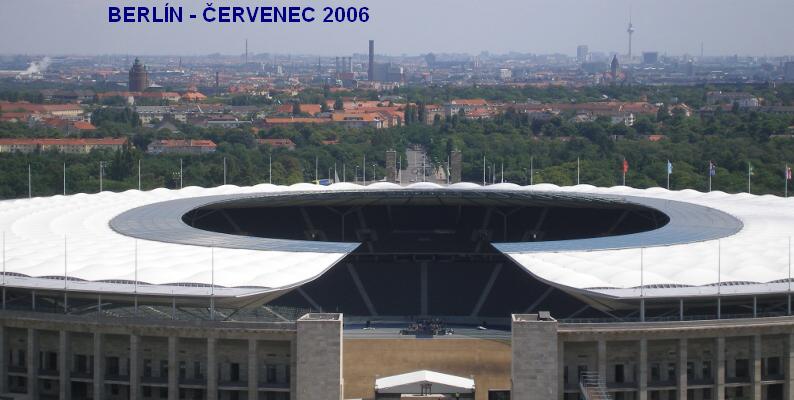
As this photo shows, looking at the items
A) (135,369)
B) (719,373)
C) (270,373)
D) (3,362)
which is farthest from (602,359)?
(3,362)

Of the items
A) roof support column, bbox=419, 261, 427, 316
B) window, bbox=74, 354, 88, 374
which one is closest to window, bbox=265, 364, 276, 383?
window, bbox=74, 354, 88, 374

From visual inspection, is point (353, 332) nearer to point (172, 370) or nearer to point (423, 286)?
point (172, 370)

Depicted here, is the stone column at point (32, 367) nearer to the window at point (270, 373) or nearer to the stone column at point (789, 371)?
the window at point (270, 373)

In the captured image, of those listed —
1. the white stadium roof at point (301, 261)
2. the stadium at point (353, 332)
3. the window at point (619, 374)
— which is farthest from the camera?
the white stadium roof at point (301, 261)

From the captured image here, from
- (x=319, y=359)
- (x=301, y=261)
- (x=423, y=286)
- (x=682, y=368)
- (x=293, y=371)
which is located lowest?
(x=423, y=286)

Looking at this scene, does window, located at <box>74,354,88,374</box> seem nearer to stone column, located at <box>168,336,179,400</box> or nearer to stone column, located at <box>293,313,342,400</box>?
stone column, located at <box>168,336,179,400</box>

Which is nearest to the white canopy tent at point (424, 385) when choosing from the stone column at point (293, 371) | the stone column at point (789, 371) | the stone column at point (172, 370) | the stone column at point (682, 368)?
the stone column at point (293, 371)
